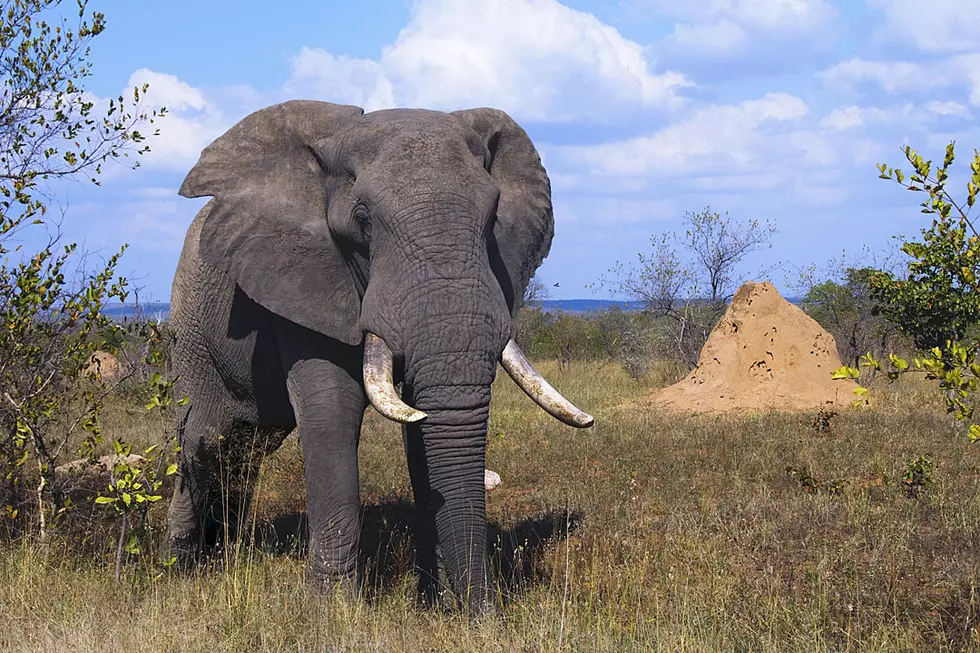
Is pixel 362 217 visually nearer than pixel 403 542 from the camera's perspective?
Yes

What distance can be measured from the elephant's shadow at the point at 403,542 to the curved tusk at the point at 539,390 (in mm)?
972

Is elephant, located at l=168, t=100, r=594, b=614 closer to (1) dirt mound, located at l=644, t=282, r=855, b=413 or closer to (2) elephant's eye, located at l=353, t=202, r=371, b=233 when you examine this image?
(2) elephant's eye, located at l=353, t=202, r=371, b=233

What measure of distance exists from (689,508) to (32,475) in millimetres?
5083

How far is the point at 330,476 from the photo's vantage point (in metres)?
5.70

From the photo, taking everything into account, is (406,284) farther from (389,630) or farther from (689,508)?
(689,508)

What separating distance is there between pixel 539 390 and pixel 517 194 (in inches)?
58.2

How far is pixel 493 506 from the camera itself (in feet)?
28.8

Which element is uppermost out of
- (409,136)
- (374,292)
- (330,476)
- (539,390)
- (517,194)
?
(409,136)

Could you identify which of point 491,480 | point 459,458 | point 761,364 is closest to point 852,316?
point 761,364

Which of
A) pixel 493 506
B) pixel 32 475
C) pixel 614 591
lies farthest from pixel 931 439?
pixel 32 475

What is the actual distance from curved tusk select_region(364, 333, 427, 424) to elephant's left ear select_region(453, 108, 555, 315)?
3.53ft

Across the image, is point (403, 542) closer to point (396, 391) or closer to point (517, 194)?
point (396, 391)

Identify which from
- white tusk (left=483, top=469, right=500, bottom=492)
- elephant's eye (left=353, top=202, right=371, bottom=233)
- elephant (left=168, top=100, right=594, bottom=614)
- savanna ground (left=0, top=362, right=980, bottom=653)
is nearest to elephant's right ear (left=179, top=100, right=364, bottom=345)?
elephant (left=168, top=100, right=594, bottom=614)

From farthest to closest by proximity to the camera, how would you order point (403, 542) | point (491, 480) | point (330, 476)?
point (491, 480)
point (403, 542)
point (330, 476)
